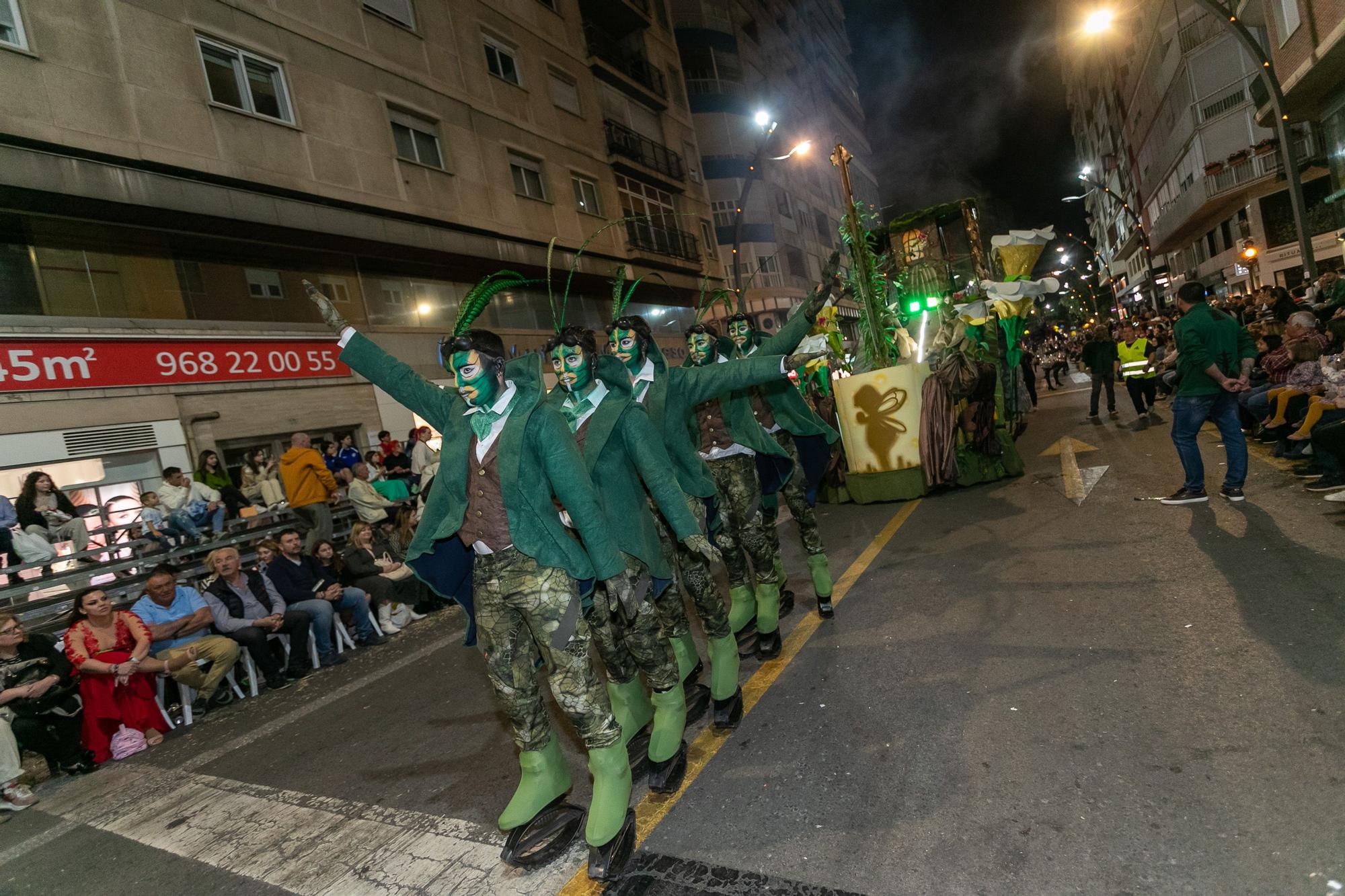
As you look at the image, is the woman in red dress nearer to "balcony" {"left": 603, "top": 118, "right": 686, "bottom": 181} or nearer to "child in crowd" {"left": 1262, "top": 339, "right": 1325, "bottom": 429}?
"child in crowd" {"left": 1262, "top": 339, "right": 1325, "bottom": 429}

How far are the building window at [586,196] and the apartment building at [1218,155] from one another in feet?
64.2

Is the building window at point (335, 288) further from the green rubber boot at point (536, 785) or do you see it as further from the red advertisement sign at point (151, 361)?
the green rubber boot at point (536, 785)

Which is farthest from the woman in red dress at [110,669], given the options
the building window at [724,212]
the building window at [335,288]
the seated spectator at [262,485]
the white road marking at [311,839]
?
the building window at [724,212]

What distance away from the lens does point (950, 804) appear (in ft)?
8.53

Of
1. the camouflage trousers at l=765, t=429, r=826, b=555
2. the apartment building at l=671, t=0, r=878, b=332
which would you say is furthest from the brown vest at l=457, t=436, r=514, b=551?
the apartment building at l=671, t=0, r=878, b=332

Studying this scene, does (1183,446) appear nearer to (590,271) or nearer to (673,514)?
(673,514)

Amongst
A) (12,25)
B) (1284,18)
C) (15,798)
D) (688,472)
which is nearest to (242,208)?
(12,25)

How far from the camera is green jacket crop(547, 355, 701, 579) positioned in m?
3.35

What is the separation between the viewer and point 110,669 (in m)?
5.39

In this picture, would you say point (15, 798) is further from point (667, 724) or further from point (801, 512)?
point (801, 512)

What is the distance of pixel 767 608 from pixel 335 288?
1338 centimetres

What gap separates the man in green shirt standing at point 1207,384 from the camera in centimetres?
579

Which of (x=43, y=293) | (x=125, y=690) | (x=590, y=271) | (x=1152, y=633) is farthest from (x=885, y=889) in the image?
(x=590, y=271)

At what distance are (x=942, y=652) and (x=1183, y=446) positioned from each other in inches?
149
